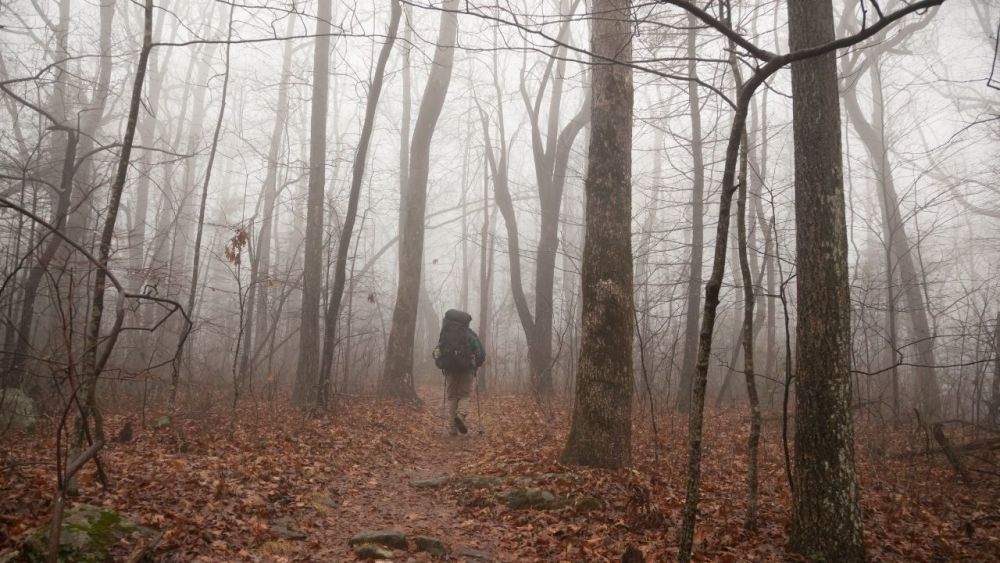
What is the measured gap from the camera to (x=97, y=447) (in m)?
3.27

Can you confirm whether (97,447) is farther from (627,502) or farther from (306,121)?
(306,121)

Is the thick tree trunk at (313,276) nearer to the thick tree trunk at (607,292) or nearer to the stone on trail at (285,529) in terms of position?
the stone on trail at (285,529)

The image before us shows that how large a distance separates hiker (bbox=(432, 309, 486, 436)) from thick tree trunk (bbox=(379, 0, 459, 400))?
2.27m

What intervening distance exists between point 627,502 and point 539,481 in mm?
943

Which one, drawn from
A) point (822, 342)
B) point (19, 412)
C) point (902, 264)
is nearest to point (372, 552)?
point (822, 342)

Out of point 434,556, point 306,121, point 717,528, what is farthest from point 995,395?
point 306,121

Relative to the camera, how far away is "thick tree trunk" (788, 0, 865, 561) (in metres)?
3.78

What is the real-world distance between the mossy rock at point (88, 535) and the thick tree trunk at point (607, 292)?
155 inches

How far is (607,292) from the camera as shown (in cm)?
577

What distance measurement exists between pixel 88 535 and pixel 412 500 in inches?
114

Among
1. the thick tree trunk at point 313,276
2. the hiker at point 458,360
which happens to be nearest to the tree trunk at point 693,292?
the hiker at point 458,360

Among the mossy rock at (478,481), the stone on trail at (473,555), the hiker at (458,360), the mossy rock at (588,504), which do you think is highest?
the hiker at (458,360)

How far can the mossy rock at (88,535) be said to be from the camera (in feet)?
11.2

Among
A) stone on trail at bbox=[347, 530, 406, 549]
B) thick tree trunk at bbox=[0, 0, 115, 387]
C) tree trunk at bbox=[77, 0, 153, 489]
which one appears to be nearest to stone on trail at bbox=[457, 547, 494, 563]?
stone on trail at bbox=[347, 530, 406, 549]
